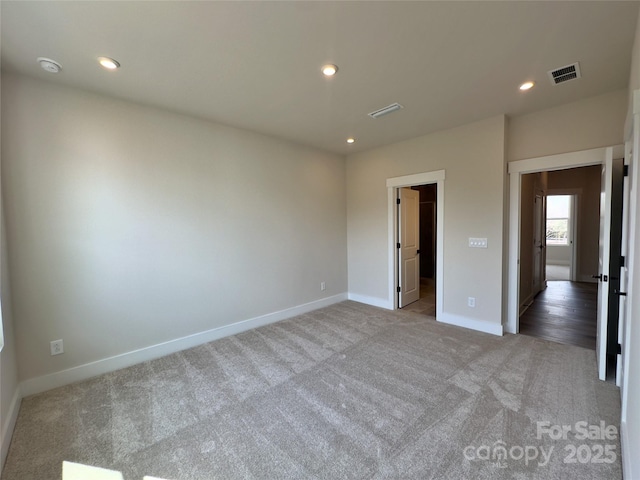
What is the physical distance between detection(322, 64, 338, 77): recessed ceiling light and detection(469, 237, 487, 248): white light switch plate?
107 inches

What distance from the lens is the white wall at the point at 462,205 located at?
3398 mm

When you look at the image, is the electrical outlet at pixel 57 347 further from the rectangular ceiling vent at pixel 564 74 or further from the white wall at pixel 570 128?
the white wall at pixel 570 128

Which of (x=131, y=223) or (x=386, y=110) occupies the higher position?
(x=386, y=110)

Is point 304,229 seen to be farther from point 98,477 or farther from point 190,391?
point 98,477

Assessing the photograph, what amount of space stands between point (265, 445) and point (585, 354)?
3.34 meters

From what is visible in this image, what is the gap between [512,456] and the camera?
1648 millimetres

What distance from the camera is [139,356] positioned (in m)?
2.87

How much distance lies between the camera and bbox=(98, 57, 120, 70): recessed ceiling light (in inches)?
82.1

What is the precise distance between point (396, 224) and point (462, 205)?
1071mm

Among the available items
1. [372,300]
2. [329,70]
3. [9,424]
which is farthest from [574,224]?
[9,424]

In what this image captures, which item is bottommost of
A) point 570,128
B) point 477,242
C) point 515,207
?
point 477,242

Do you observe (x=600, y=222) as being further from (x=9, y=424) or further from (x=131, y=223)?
(x=9, y=424)

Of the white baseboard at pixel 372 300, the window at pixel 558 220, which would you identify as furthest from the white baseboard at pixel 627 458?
the window at pixel 558 220

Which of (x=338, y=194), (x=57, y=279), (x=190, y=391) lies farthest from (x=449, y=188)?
(x=57, y=279)
